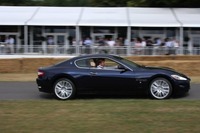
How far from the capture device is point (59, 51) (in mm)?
32656

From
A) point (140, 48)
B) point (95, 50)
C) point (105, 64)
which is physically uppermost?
point (140, 48)

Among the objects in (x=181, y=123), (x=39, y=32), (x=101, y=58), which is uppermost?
(x=39, y=32)

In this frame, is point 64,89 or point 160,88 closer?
point 160,88

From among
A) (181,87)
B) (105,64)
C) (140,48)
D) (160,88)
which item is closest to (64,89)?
(105,64)

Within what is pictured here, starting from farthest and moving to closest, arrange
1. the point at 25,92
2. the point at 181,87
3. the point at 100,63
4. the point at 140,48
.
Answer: the point at 140,48
the point at 25,92
the point at 100,63
the point at 181,87

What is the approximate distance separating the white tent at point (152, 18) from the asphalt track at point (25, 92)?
1994cm

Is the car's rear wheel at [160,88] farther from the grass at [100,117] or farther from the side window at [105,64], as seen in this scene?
the grass at [100,117]

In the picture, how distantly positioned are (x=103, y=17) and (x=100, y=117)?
29.2 meters

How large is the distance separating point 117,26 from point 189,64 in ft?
53.1

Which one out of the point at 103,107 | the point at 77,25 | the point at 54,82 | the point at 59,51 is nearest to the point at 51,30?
the point at 77,25

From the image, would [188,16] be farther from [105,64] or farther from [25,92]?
[105,64]

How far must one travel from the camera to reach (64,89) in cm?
1293

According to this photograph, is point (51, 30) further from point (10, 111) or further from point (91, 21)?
point (10, 111)

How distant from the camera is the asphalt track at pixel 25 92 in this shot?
519 inches
